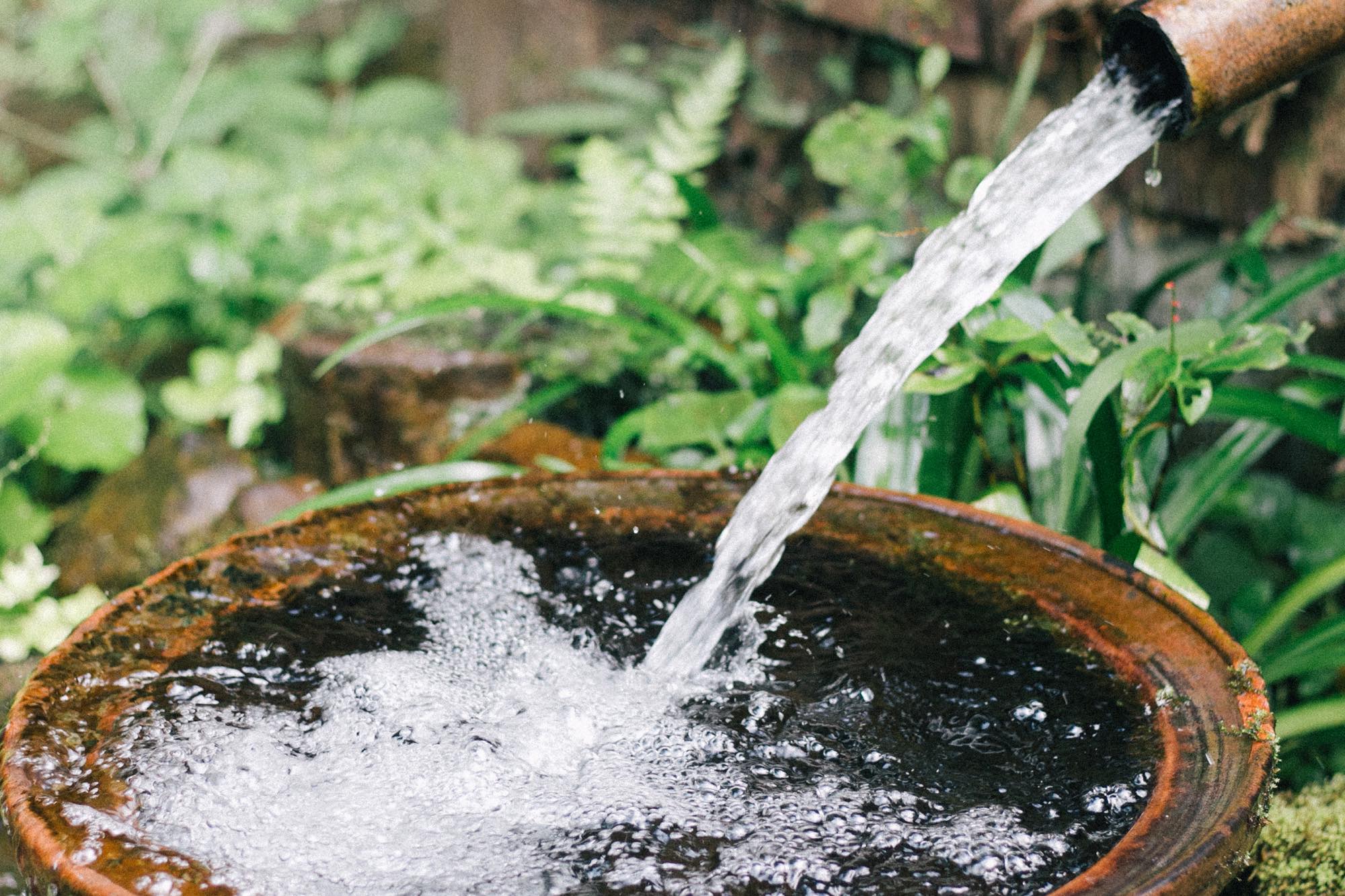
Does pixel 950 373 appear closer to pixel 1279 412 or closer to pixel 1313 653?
pixel 1279 412

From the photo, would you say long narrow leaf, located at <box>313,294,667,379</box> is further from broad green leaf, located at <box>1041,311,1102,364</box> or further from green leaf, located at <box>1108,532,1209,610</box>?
green leaf, located at <box>1108,532,1209,610</box>

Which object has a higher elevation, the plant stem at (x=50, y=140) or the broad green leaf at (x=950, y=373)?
the plant stem at (x=50, y=140)

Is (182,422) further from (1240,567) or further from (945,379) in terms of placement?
(1240,567)

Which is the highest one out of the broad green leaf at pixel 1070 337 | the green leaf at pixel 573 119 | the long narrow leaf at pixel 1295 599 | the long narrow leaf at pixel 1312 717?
the green leaf at pixel 573 119

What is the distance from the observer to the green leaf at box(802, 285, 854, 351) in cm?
227

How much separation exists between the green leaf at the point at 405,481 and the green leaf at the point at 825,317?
69cm

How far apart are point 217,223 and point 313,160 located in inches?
37.3

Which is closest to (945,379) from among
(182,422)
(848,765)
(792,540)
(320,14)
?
(792,540)

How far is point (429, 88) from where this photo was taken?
15.7 feet

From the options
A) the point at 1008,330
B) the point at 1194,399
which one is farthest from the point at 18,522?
the point at 1194,399

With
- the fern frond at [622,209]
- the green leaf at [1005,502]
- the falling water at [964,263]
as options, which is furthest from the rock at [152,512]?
the green leaf at [1005,502]

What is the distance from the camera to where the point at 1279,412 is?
1.76m

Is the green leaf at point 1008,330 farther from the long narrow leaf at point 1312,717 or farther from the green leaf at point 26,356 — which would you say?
the green leaf at point 26,356

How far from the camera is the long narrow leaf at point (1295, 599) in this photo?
178 centimetres
